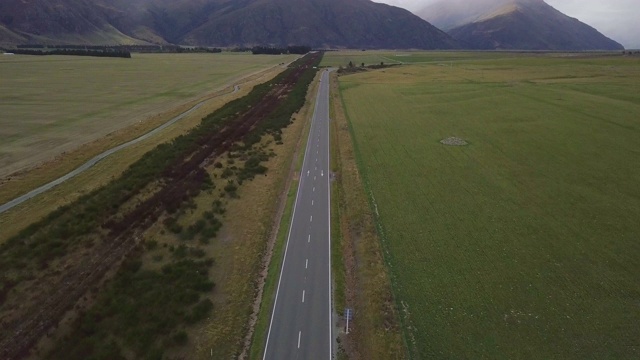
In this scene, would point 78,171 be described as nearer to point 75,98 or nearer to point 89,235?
point 89,235

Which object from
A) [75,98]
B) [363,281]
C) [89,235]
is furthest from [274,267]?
[75,98]

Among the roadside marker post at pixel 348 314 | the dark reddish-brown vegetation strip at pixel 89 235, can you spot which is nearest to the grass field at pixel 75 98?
the dark reddish-brown vegetation strip at pixel 89 235

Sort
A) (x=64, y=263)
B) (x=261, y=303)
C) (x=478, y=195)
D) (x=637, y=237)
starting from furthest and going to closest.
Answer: (x=478, y=195) < (x=637, y=237) < (x=64, y=263) < (x=261, y=303)

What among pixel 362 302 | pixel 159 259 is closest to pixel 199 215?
pixel 159 259

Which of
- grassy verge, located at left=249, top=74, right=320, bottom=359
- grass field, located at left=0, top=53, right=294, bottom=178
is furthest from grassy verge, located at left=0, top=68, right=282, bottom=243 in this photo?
grassy verge, located at left=249, top=74, right=320, bottom=359

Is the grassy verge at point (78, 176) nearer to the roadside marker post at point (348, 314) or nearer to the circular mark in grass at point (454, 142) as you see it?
the roadside marker post at point (348, 314)

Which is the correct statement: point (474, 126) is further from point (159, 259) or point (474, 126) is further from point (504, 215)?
point (159, 259)
